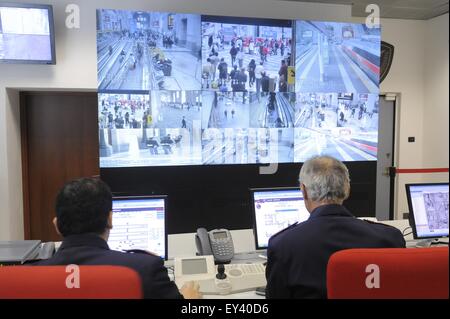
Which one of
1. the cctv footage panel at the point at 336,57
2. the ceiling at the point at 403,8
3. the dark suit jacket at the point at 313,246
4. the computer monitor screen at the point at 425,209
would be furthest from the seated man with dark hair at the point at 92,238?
the ceiling at the point at 403,8

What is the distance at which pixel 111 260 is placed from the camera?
3.65 ft

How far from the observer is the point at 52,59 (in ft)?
11.1

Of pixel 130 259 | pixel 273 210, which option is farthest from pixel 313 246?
pixel 273 210

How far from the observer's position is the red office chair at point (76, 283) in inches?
37.2

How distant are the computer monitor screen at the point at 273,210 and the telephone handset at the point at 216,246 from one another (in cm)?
16

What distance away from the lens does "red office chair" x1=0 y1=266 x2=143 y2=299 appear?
0.94m

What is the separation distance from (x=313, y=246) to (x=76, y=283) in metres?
0.75

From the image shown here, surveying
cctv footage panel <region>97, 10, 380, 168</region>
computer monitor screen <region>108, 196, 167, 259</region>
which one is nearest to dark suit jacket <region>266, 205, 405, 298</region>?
computer monitor screen <region>108, 196, 167, 259</region>

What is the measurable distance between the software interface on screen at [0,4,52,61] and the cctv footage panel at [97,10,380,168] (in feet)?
1.59

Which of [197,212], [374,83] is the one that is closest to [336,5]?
[374,83]

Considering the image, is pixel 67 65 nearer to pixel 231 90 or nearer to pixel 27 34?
pixel 27 34

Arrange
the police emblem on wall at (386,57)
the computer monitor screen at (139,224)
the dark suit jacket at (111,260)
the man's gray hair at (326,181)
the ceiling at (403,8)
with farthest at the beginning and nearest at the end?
the police emblem on wall at (386,57) → the ceiling at (403,8) → the computer monitor screen at (139,224) → the man's gray hair at (326,181) → the dark suit jacket at (111,260)

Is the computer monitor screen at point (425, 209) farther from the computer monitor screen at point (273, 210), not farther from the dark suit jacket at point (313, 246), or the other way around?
the dark suit jacket at point (313, 246)

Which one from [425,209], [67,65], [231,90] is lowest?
[425,209]
